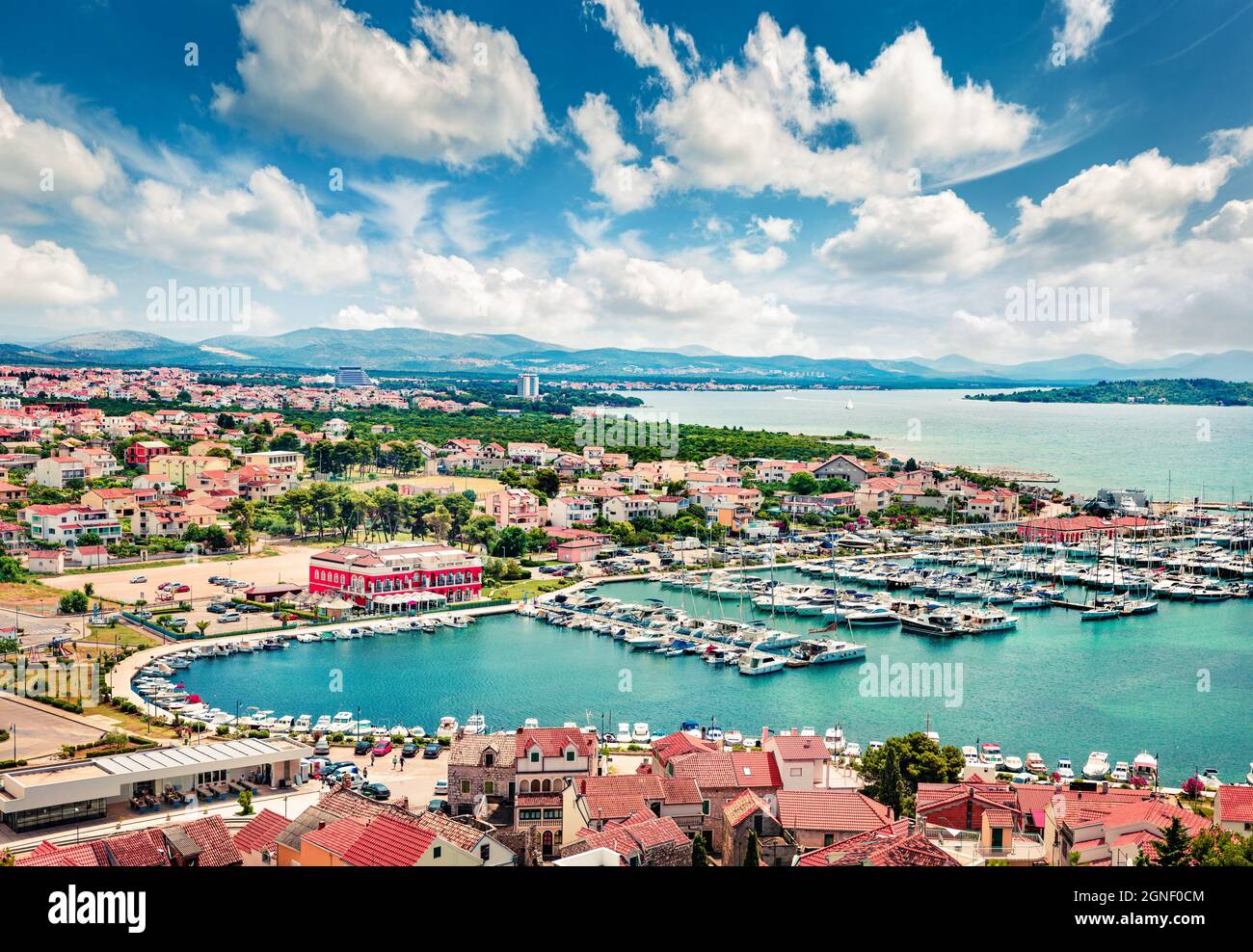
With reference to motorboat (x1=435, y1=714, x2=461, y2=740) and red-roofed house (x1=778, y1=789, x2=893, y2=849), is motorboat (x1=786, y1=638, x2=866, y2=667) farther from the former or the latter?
red-roofed house (x1=778, y1=789, x2=893, y2=849)

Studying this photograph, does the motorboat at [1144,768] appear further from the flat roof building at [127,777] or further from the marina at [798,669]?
the flat roof building at [127,777]

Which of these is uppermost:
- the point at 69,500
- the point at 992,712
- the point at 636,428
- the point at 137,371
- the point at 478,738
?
the point at 137,371

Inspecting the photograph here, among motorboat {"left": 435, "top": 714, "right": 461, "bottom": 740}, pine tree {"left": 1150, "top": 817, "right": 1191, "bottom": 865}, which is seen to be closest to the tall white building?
motorboat {"left": 435, "top": 714, "right": 461, "bottom": 740}

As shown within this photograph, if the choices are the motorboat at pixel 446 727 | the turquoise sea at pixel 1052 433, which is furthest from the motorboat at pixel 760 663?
the turquoise sea at pixel 1052 433

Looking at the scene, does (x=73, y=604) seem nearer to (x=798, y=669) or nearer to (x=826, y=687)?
(x=798, y=669)
